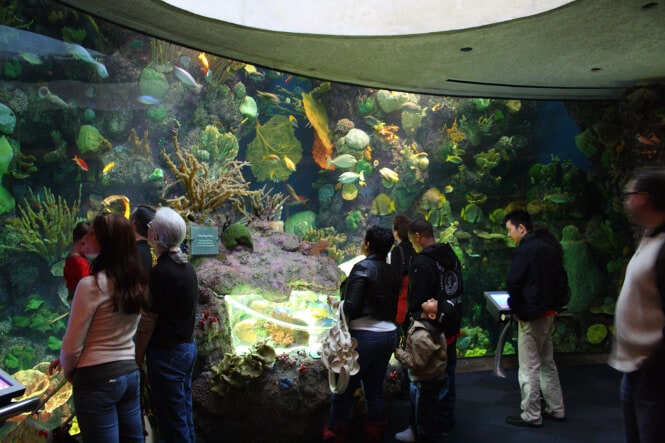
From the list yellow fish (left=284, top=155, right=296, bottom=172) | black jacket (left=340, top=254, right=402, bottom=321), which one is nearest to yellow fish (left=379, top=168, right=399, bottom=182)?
yellow fish (left=284, top=155, right=296, bottom=172)

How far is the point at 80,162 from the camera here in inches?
238

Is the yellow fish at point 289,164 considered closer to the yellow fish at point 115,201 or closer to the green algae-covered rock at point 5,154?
the yellow fish at point 115,201

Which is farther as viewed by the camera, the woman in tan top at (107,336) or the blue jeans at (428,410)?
the blue jeans at (428,410)

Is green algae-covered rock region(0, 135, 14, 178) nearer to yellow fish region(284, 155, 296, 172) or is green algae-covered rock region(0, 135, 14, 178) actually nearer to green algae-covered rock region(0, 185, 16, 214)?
green algae-covered rock region(0, 185, 16, 214)

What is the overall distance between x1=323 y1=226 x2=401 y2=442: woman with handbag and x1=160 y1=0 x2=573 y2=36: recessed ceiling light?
8.22 ft

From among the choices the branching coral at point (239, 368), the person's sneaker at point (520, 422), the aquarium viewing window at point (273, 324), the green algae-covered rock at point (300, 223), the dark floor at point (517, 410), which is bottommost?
the dark floor at point (517, 410)

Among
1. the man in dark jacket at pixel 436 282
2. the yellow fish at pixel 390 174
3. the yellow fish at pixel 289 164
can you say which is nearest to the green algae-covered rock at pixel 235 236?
the man in dark jacket at pixel 436 282

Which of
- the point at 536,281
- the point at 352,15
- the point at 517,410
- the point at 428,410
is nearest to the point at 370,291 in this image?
the point at 428,410

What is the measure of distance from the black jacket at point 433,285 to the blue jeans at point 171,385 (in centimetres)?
199

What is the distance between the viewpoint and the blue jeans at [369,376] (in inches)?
152

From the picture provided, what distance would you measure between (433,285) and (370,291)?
0.72 m

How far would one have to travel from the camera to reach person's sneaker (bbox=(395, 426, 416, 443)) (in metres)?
4.60

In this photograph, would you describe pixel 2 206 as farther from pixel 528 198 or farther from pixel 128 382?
pixel 528 198

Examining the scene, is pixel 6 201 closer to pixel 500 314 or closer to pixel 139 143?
pixel 139 143
